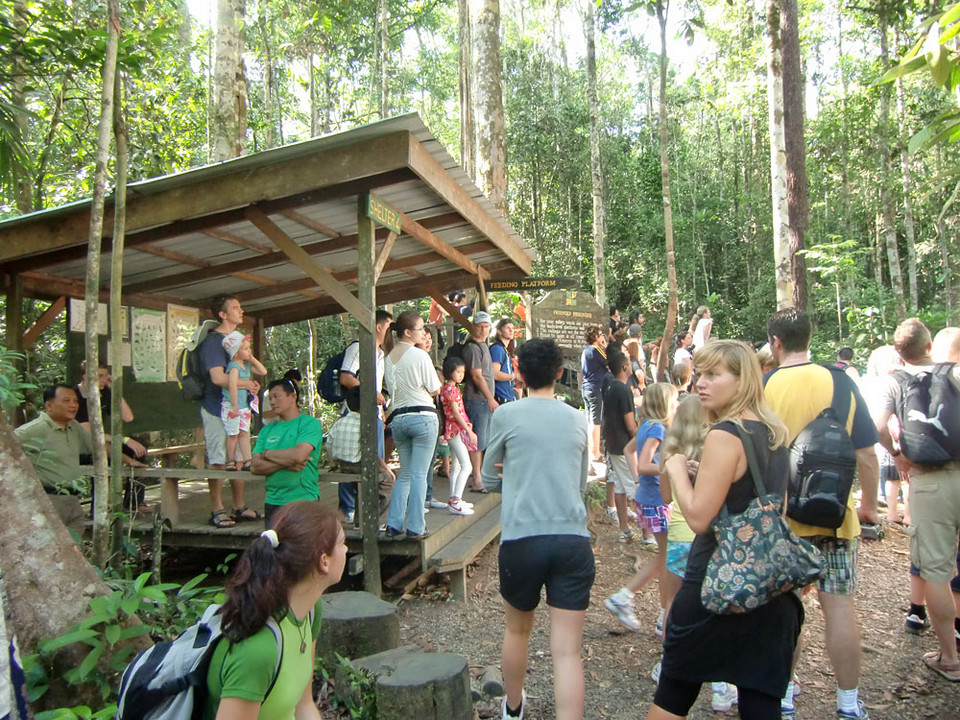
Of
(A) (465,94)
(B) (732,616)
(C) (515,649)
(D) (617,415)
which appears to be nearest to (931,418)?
(B) (732,616)

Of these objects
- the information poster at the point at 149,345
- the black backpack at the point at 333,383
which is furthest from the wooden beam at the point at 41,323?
the black backpack at the point at 333,383

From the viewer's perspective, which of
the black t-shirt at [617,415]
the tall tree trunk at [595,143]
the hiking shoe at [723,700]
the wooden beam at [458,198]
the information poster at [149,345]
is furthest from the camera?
the tall tree trunk at [595,143]

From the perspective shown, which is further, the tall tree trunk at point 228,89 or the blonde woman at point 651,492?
the tall tree trunk at point 228,89

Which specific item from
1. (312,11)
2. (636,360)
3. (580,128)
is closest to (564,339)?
(636,360)

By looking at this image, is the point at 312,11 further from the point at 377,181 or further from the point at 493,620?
the point at 493,620

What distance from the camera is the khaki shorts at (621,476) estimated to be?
23.2 ft

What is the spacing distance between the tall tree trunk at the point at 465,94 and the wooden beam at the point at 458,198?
4871mm

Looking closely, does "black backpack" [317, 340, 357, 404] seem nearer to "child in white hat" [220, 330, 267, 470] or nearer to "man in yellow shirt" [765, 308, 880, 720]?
"child in white hat" [220, 330, 267, 470]

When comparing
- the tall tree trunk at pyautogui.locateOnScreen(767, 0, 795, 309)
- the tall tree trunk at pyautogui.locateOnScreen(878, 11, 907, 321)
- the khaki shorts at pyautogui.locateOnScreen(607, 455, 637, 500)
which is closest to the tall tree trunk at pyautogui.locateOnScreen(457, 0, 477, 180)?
the tall tree trunk at pyautogui.locateOnScreen(767, 0, 795, 309)

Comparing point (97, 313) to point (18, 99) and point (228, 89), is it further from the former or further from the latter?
point (228, 89)

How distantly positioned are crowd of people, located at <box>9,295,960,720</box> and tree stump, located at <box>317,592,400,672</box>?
3.53 feet

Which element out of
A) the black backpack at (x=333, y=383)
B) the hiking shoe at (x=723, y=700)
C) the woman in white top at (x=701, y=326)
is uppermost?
the woman in white top at (x=701, y=326)

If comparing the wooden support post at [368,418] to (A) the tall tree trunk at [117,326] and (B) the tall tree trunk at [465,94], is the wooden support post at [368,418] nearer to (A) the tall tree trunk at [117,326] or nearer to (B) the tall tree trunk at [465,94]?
(A) the tall tree trunk at [117,326]

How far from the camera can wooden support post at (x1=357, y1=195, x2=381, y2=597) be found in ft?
17.4
